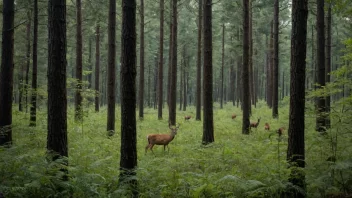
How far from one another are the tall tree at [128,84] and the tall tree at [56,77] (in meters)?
1.44

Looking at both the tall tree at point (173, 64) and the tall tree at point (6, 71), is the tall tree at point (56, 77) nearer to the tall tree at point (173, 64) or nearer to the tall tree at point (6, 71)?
the tall tree at point (6, 71)

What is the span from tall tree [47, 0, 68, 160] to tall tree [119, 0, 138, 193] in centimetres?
144

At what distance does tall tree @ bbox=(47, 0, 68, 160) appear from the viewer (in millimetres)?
6621

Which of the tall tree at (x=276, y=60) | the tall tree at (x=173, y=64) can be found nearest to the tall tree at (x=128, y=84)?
the tall tree at (x=173, y=64)

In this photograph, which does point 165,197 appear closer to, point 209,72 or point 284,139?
point 209,72

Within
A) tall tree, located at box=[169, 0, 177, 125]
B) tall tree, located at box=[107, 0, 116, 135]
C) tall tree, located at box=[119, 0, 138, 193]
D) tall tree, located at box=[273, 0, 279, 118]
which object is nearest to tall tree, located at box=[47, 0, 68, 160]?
tall tree, located at box=[119, 0, 138, 193]

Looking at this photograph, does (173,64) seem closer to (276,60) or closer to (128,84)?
(276,60)

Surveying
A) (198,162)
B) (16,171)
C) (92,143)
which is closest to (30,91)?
(92,143)

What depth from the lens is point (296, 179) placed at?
644cm

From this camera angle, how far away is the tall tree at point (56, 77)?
21.7ft

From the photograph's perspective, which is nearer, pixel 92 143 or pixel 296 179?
pixel 296 179

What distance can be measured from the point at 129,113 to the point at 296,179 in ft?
13.4

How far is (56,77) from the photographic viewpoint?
664cm

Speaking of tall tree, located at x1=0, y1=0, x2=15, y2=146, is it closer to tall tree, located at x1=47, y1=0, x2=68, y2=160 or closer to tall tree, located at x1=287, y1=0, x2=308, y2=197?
tall tree, located at x1=47, y1=0, x2=68, y2=160
